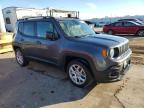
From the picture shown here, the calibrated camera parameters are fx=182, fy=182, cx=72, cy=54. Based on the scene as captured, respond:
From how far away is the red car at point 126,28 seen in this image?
639 inches

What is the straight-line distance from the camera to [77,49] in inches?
180

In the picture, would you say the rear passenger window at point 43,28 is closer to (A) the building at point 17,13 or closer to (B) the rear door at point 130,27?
(B) the rear door at point 130,27

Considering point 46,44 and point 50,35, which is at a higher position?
point 50,35


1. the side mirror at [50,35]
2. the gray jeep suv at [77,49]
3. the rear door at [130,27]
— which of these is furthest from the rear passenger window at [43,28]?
the rear door at [130,27]

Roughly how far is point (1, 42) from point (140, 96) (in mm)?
8417

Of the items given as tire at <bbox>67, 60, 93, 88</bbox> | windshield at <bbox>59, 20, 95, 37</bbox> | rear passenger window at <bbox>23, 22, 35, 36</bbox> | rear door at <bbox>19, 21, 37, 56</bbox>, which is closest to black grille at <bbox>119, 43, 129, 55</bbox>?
tire at <bbox>67, 60, 93, 88</bbox>

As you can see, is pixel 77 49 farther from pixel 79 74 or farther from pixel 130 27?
pixel 130 27

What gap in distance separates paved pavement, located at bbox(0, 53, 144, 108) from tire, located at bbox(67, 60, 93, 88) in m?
0.17

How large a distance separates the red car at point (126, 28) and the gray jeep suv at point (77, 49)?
11.7 m

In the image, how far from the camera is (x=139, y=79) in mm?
5305

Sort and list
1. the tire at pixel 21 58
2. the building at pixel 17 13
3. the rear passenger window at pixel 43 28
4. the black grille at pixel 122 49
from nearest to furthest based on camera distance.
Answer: the black grille at pixel 122 49, the rear passenger window at pixel 43 28, the tire at pixel 21 58, the building at pixel 17 13

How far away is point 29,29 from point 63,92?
Answer: 2.83 m

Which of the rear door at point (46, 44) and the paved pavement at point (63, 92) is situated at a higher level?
the rear door at point (46, 44)

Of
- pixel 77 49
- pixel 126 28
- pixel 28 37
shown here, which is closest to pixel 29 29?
pixel 28 37
